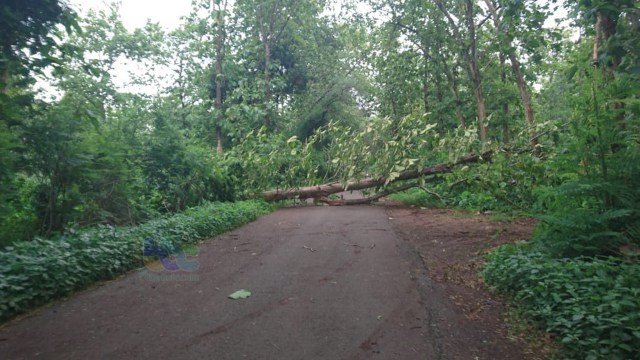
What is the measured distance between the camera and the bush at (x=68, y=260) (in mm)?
4688

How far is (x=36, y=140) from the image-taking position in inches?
269

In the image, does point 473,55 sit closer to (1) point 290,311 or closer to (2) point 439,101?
(2) point 439,101

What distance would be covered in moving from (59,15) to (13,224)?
10.4 ft

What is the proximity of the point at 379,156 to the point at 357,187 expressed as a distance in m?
1.38

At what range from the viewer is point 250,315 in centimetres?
446

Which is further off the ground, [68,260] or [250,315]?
[68,260]

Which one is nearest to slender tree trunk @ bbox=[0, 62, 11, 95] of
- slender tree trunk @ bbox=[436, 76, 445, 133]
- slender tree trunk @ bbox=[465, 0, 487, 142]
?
slender tree trunk @ bbox=[465, 0, 487, 142]

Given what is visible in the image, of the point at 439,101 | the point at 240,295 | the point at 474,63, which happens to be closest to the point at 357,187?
the point at 474,63

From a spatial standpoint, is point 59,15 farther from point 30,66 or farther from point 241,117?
point 241,117

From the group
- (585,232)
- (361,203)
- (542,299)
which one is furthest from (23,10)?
(361,203)

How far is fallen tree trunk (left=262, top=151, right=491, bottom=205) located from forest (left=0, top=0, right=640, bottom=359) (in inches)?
4.1

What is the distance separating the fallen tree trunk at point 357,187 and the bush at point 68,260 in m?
7.14

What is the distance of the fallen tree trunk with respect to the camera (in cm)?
1383

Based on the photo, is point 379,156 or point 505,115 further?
point 505,115
